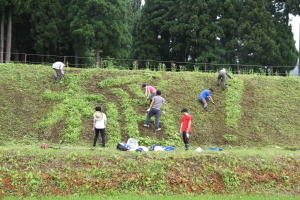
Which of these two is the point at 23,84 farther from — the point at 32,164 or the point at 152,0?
the point at 152,0

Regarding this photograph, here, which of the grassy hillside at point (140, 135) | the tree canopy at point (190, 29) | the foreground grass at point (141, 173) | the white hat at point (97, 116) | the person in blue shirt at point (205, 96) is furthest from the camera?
the tree canopy at point (190, 29)

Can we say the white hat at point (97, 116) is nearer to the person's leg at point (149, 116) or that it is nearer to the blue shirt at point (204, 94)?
the person's leg at point (149, 116)

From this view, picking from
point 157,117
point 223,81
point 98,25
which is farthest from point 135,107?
point 98,25

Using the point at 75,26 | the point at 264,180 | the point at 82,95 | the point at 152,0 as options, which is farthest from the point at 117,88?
the point at 152,0

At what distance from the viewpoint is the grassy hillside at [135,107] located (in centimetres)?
1415

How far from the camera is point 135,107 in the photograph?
53.4 ft

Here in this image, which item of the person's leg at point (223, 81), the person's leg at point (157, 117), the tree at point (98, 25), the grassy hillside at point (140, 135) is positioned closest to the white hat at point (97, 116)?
the grassy hillside at point (140, 135)

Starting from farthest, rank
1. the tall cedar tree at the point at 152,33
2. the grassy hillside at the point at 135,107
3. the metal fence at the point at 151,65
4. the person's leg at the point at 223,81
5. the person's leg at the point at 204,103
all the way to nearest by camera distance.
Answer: the tall cedar tree at the point at 152,33, the metal fence at the point at 151,65, the person's leg at the point at 223,81, the person's leg at the point at 204,103, the grassy hillside at the point at 135,107

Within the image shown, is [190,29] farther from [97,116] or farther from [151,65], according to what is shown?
[97,116]

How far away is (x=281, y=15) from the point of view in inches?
1196

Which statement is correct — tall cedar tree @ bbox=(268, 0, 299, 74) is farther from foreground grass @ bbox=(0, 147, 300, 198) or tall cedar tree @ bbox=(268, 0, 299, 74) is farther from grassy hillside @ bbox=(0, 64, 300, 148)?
foreground grass @ bbox=(0, 147, 300, 198)

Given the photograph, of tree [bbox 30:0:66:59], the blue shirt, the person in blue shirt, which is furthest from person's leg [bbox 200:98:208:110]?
tree [bbox 30:0:66:59]

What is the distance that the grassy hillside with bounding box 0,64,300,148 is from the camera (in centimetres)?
1415

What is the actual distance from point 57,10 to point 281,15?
66.3 ft
